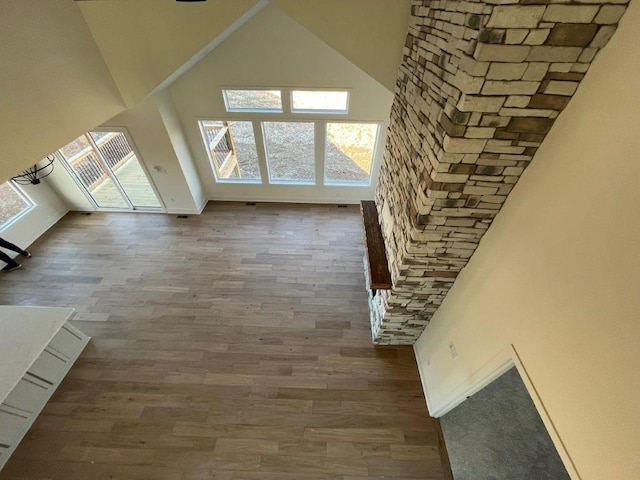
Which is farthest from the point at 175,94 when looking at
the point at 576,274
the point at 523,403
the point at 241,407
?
the point at 523,403

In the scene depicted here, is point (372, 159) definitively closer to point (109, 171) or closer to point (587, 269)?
point (587, 269)

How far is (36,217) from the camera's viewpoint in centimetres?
533

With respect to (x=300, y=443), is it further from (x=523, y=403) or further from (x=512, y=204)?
(x=512, y=204)

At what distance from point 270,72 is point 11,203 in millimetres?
5424

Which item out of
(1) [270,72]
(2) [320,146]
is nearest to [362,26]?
(1) [270,72]

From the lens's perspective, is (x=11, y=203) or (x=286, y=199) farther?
(x=286, y=199)

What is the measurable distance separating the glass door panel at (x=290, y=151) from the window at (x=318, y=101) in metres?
0.28

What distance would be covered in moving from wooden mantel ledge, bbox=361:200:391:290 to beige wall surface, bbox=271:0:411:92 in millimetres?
1639

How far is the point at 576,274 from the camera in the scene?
135 cm

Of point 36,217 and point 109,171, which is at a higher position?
point 109,171

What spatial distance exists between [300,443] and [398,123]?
360cm

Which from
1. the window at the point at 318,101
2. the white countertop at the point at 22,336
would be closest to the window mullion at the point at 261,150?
the window at the point at 318,101

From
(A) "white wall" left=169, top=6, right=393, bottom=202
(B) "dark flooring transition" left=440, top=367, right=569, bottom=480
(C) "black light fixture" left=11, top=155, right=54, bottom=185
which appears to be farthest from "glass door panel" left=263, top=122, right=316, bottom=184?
(B) "dark flooring transition" left=440, top=367, right=569, bottom=480

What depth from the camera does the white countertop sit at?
2.76 meters
